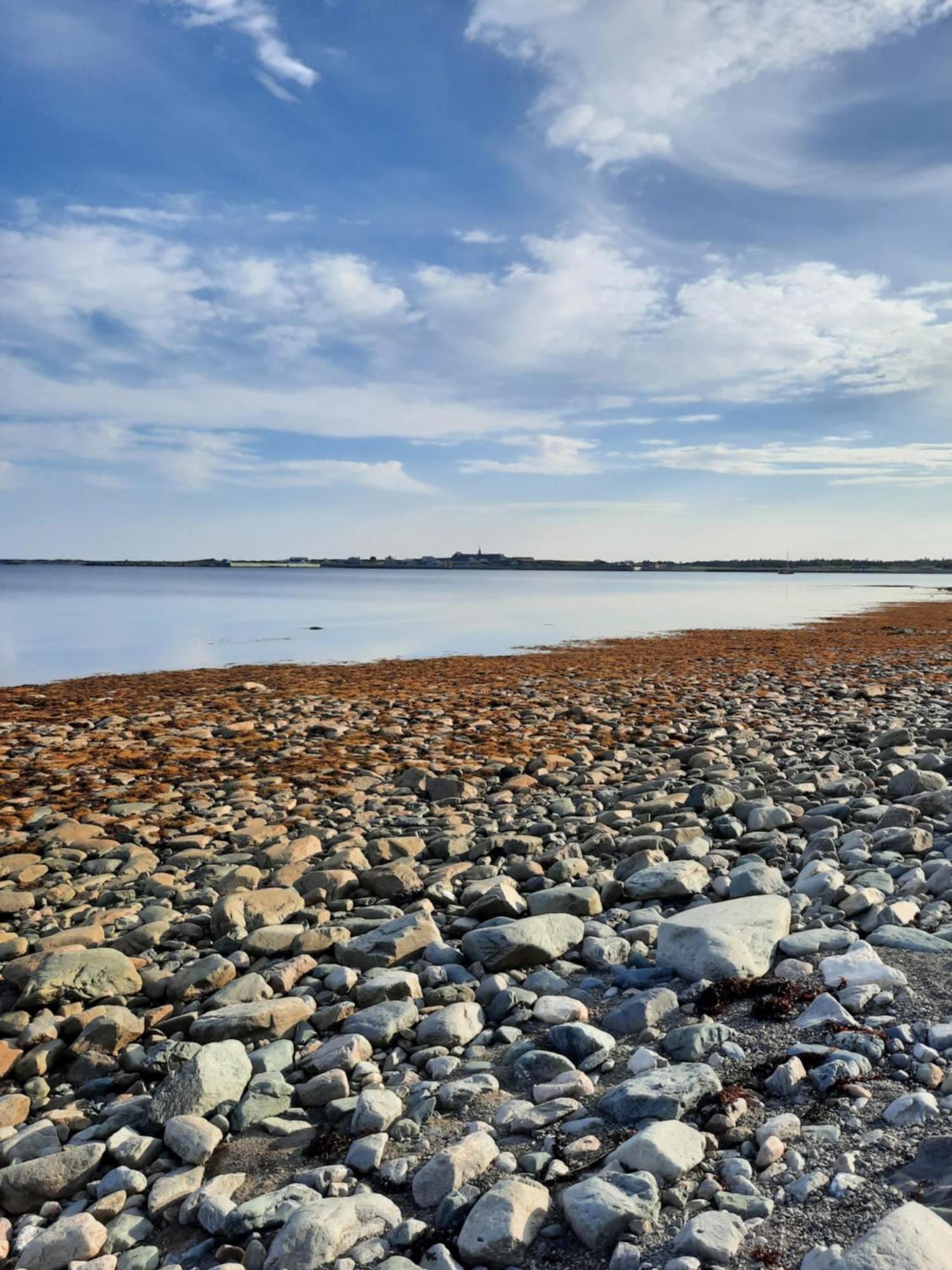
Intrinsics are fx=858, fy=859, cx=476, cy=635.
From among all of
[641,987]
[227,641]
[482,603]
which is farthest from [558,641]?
[482,603]

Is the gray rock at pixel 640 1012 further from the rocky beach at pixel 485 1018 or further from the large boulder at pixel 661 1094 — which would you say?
the large boulder at pixel 661 1094

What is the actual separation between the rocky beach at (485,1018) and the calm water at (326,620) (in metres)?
18.2

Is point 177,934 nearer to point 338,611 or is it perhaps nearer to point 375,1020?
point 375,1020

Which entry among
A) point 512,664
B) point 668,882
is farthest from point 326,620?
point 668,882

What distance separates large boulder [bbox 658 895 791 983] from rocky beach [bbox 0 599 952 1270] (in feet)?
0.07

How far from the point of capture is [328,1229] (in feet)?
8.84

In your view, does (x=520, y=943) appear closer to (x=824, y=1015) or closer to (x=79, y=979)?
(x=824, y=1015)

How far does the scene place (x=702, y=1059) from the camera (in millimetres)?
3576

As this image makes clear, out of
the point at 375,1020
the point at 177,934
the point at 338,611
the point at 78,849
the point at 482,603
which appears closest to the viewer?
the point at 375,1020

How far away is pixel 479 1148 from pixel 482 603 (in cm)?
5945

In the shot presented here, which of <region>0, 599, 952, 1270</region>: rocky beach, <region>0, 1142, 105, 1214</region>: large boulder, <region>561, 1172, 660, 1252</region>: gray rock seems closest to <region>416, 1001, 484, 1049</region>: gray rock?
<region>0, 599, 952, 1270</region>: rocky beach

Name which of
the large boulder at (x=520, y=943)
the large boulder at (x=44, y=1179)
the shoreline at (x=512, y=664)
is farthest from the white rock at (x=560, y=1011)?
the shoreline at (x=512, y=664)

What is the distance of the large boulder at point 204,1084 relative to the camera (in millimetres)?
3520

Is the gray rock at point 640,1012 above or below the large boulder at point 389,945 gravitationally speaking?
above
